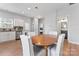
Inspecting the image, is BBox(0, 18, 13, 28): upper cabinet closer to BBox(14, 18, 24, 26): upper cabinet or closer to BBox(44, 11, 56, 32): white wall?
BBox(14, 18, 24, 26): upper cabinet

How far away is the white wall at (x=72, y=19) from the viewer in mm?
6661

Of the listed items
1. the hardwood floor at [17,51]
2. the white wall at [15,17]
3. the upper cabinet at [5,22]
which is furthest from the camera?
the upper cabinet at [5,22]

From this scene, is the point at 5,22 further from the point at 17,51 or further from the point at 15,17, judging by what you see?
the point at 17,51

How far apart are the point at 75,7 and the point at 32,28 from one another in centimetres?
288

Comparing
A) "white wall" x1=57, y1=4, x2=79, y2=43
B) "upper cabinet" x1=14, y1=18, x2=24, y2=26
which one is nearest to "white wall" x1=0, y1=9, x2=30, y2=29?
"upper cabinet" x1=14, y1=18, x2=24, y2=26

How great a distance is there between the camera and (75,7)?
6777mm

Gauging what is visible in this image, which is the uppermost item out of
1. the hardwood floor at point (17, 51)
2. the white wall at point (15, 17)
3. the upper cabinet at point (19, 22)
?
the white wall at point (15, 17)

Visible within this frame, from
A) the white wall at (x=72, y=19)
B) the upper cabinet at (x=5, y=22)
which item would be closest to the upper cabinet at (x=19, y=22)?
the upper cabinet at (x=5, y=22)

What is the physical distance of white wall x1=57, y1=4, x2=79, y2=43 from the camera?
666 cm

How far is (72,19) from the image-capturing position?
23.2 feet

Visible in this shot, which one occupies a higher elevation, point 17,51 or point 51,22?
point 51,22

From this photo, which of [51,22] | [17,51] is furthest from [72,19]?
[17,51]

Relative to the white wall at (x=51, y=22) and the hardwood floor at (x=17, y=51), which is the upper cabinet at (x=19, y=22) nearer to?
the hardwood floor at (x=17, y=51)

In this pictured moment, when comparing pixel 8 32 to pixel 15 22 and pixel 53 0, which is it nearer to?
pixel 15 22
